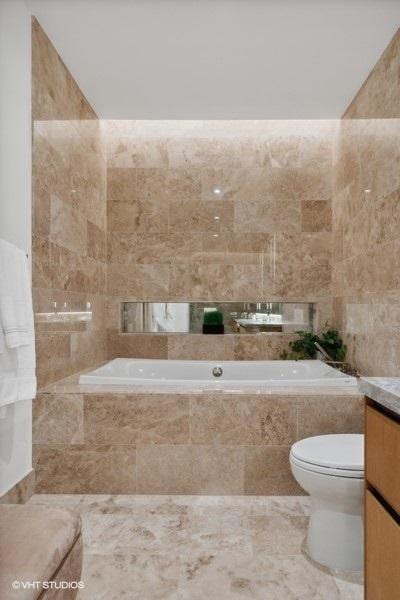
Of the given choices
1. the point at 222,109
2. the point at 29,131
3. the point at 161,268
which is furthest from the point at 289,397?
the point at 222,109

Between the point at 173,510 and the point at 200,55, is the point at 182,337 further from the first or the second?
the point at 200,55

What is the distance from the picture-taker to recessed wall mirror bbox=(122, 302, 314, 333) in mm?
3795

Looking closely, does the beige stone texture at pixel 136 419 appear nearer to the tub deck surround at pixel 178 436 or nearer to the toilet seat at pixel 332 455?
the tub deck surround at pixel 178 436

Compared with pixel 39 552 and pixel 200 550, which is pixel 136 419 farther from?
pixel 39 552

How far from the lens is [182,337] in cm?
380

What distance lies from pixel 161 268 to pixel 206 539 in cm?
231

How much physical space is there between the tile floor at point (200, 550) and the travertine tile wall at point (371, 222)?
1134mm

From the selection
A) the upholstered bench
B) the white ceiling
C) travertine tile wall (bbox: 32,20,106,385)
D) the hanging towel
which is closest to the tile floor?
the upholstered bench

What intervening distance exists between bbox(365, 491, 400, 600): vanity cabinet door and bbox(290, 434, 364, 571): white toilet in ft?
1.82

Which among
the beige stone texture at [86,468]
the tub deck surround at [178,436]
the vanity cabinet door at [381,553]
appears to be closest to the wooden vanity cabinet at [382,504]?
the vanity cabinet door at [381,553]

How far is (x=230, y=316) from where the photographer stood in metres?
3.79

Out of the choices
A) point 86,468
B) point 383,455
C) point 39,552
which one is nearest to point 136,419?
point 86,468

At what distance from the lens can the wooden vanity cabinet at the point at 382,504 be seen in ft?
3.13

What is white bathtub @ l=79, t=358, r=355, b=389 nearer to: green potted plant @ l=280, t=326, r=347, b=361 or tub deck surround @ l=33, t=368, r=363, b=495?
green potted plant @ l=280, t=326, r=347, b=361
